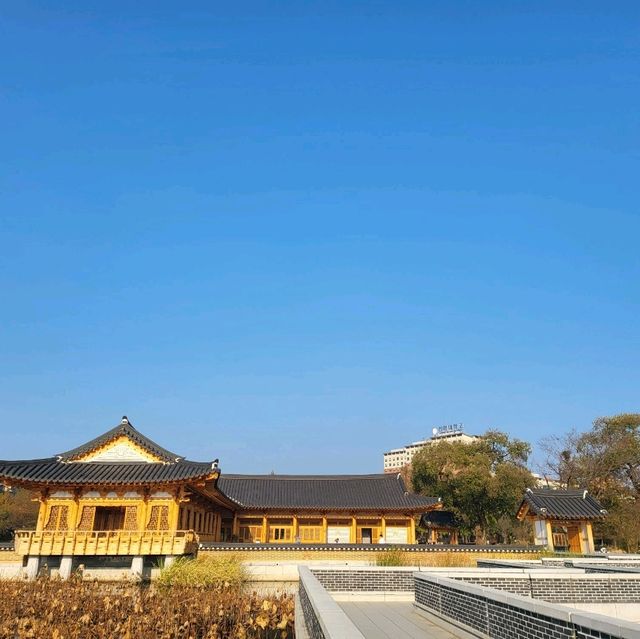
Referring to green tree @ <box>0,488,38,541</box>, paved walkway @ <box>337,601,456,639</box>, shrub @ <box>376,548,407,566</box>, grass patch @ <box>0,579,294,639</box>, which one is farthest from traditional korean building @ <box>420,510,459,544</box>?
paved walkway @ <box>337,601,456,639</box>

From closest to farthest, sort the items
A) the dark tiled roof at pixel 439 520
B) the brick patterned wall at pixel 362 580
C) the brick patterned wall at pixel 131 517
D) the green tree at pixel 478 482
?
the brick patterned wall at pixel 362 580, the brick patterned wall at pixel 131 517, the green tree at pixel 478 482, the dark tiled roof at pixel 439 520

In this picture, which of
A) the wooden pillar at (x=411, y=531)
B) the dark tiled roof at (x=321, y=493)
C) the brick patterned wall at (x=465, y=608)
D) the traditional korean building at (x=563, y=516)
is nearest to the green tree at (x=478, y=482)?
the dark tiled roof at (x=321, y=493)

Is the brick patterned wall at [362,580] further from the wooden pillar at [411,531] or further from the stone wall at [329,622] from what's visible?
the wooden pillar at [411,531]

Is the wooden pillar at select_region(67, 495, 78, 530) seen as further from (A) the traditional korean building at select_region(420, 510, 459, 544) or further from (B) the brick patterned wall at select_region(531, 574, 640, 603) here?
(A) the traditional korean building at select_region(420, 510, 459, 544)

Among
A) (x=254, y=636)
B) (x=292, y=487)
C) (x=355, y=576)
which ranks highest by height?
(x=292, y=487)

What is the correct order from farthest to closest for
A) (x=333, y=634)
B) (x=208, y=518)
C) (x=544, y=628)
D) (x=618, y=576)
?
(x=208, y=518) < (x=618, y=576) < (x=544, y=628) < (x=333, y=634)

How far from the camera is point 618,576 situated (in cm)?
1140

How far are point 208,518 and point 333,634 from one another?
2868 cm

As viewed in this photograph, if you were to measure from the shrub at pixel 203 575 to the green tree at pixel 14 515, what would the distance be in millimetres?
31642

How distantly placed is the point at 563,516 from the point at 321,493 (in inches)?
659

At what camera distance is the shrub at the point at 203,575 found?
16672mm

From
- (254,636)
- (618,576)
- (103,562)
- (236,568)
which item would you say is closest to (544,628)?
(618,576)

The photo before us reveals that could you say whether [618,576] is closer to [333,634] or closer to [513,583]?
[513,583]

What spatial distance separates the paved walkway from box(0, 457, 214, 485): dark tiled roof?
11.9m
